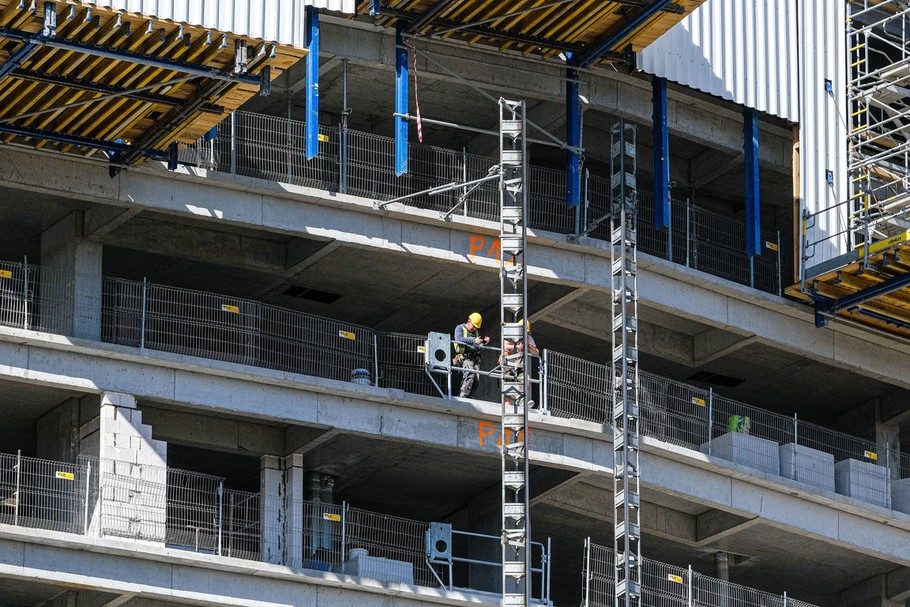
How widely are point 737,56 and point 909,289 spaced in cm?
648

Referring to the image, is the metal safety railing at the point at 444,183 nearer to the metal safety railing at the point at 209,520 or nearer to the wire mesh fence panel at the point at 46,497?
the metal safety railing at the point at 209,520

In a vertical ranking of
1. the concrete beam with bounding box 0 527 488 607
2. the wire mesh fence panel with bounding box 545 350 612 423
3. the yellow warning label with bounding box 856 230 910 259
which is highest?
the yellow warning label with bounding box 856 230 910 259

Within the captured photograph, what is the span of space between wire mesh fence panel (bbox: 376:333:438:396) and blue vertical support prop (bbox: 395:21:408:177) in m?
3.83

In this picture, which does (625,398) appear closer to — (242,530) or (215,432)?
(242,530)

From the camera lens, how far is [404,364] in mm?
51062

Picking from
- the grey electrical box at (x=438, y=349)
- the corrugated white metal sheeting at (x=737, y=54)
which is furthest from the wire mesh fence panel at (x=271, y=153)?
the corrugated white metal sheeting at (x=737, y=54)

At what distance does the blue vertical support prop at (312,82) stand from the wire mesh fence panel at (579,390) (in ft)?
22.5

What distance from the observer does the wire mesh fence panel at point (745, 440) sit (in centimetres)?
5394

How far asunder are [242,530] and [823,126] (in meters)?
16.8

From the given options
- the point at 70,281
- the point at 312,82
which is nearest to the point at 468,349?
the point at 312,82

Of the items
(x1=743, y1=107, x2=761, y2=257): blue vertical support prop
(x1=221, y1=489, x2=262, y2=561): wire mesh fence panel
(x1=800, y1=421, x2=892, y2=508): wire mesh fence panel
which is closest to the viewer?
(x1=221, y1=489, x2=262, y2=561): wire mesh fence panel

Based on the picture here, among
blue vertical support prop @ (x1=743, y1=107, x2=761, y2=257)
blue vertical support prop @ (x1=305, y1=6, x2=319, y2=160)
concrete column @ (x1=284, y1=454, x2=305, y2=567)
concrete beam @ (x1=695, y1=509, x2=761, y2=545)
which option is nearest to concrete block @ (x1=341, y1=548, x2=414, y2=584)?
concrete column @ (x1=284, y1=454, x2=305, y2=567)

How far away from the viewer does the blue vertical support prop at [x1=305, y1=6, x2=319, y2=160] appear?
48.5m

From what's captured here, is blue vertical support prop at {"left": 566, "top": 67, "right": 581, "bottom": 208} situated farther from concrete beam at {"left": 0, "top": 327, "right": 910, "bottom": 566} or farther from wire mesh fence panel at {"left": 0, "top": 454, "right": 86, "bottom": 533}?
wire mesh fence panel at {"left": 0, "top": 454, "right": 86, "bottom": 533}
